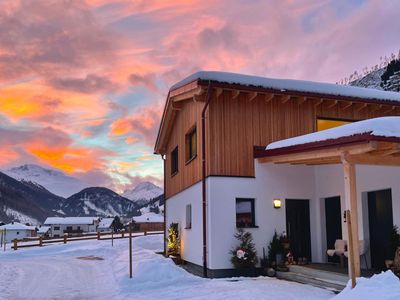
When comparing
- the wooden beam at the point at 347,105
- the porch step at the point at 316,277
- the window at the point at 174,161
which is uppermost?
the wooden beam at the point at 347,105

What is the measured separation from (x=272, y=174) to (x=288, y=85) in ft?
8.55

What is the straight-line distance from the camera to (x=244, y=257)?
12508 mm

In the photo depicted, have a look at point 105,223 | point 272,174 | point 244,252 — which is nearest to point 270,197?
point 272,174

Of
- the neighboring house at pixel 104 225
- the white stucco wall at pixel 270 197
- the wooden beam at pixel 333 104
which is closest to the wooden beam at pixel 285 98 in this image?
the wooden beam at pixel 333 104

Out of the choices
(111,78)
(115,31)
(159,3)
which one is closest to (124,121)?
(111,78)

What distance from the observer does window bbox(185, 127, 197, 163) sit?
592 inches

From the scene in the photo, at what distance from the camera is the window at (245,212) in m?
13.2

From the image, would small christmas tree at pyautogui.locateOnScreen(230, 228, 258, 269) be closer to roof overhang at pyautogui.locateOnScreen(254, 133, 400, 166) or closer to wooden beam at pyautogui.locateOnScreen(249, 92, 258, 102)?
roof overhang at pyautogui.locateOnScreen(254, 133, 400, 166)

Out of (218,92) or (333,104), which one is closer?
(218,92)

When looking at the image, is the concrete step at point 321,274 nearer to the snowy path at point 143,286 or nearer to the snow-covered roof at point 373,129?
the snowy path at point 143,286

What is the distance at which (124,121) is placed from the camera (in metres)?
27.0

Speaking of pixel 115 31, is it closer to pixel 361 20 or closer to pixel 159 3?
pixel 159 3

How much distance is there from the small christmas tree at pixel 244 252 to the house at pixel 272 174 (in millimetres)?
184

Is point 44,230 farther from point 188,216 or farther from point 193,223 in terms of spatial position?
point 193,223
